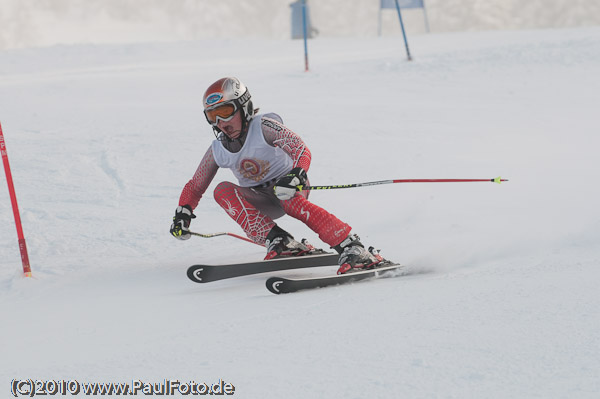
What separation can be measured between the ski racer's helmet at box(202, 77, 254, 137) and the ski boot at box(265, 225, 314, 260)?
68 cm

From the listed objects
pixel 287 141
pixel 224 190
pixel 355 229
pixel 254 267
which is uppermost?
pixel 287 141

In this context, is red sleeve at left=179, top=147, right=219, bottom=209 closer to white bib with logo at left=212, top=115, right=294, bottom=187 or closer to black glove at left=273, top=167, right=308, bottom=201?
white bib with logo at left=212, top=115, right=294, bottom=187

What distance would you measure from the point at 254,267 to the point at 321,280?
57cm

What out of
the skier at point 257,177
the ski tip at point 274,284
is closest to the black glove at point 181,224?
the skier at point 257,177

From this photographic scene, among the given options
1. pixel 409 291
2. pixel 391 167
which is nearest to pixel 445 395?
pixel 409 291

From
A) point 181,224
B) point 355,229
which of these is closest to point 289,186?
point 181,224

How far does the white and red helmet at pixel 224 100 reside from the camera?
403cm

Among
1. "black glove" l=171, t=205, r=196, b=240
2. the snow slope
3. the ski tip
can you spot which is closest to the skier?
"black glove" l=171, t=205, r=196, b=240

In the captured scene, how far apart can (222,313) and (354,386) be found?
114 cm

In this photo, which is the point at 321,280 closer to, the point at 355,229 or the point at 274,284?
the point at 274,284

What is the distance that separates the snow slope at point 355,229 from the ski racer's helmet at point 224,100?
2.95 feet

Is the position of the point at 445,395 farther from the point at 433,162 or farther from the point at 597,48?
the point at 597,48

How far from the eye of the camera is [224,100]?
402 centimetres

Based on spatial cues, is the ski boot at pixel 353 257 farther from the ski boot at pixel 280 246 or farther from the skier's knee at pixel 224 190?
the skier's knee at pixel 224 190
